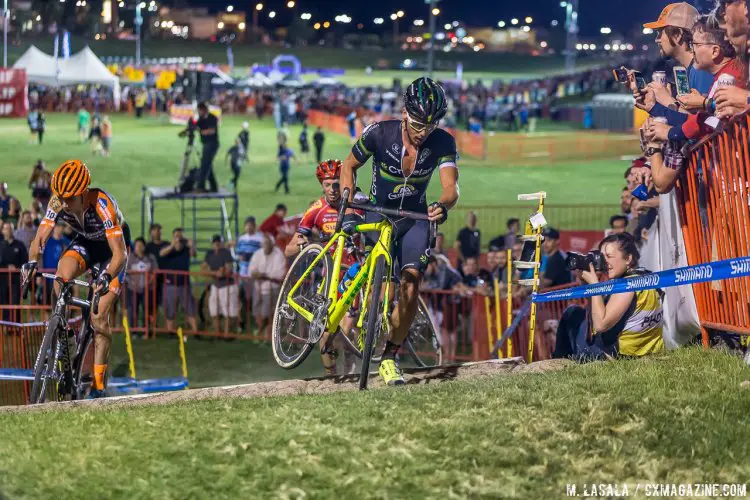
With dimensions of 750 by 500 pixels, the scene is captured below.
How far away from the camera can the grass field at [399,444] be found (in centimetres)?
512

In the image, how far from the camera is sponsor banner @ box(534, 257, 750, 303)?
625 cm

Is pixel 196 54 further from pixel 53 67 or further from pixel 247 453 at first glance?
pixel 247 453

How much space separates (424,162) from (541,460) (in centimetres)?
310

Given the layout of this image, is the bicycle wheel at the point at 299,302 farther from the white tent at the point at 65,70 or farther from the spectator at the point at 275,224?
the white tent at the point at 65,70

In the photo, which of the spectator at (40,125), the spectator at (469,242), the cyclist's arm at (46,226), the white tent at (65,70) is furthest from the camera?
the white tent at (65,70)

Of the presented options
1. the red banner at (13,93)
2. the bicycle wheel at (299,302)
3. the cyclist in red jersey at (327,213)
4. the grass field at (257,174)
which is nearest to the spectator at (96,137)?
the grass field at (257,174)

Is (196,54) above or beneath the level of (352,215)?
above

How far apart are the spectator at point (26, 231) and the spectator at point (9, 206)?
1.51 m

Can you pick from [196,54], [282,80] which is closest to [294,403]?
[282,80]

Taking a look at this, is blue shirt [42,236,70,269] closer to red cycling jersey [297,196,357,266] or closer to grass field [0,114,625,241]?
grass field [0,114,625,241]

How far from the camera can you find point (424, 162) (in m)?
7.92

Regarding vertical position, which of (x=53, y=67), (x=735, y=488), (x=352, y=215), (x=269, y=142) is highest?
(x=53, y=67)

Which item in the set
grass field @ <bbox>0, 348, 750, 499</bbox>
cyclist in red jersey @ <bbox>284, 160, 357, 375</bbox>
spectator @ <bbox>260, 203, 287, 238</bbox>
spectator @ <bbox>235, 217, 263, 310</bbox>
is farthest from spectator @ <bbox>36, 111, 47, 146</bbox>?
grass field @ <bbox>0, 348, 750, 499</bbox>

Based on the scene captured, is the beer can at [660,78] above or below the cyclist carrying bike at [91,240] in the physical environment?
above
